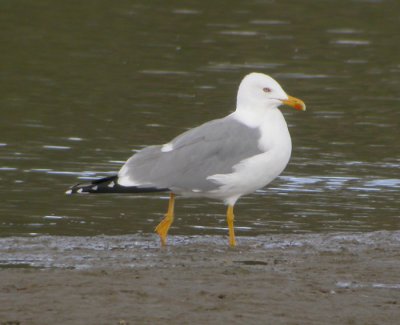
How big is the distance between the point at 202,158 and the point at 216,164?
122 millimetres

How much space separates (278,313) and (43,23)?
15.6 m

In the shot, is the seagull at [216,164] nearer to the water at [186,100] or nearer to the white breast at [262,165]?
the white breast at [262,165]

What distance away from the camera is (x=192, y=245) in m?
9.80

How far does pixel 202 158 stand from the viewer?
9648mm

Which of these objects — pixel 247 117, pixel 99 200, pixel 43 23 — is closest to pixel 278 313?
pixel 247 117

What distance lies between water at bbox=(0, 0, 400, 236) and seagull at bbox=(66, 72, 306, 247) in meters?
0.87

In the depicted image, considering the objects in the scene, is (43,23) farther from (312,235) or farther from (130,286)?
(130,286)

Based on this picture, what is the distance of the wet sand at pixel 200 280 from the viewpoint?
6.97 meters

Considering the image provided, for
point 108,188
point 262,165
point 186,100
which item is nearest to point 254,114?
point 262,165

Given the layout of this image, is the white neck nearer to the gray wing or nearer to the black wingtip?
the gray wing

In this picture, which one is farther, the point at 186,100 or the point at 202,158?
the point at 186,100

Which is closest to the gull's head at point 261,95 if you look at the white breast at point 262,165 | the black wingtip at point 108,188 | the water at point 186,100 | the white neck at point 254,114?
the white neck at point 254,114

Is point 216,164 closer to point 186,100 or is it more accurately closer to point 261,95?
point 261,95

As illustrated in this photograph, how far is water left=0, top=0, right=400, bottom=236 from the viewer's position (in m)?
11.3
